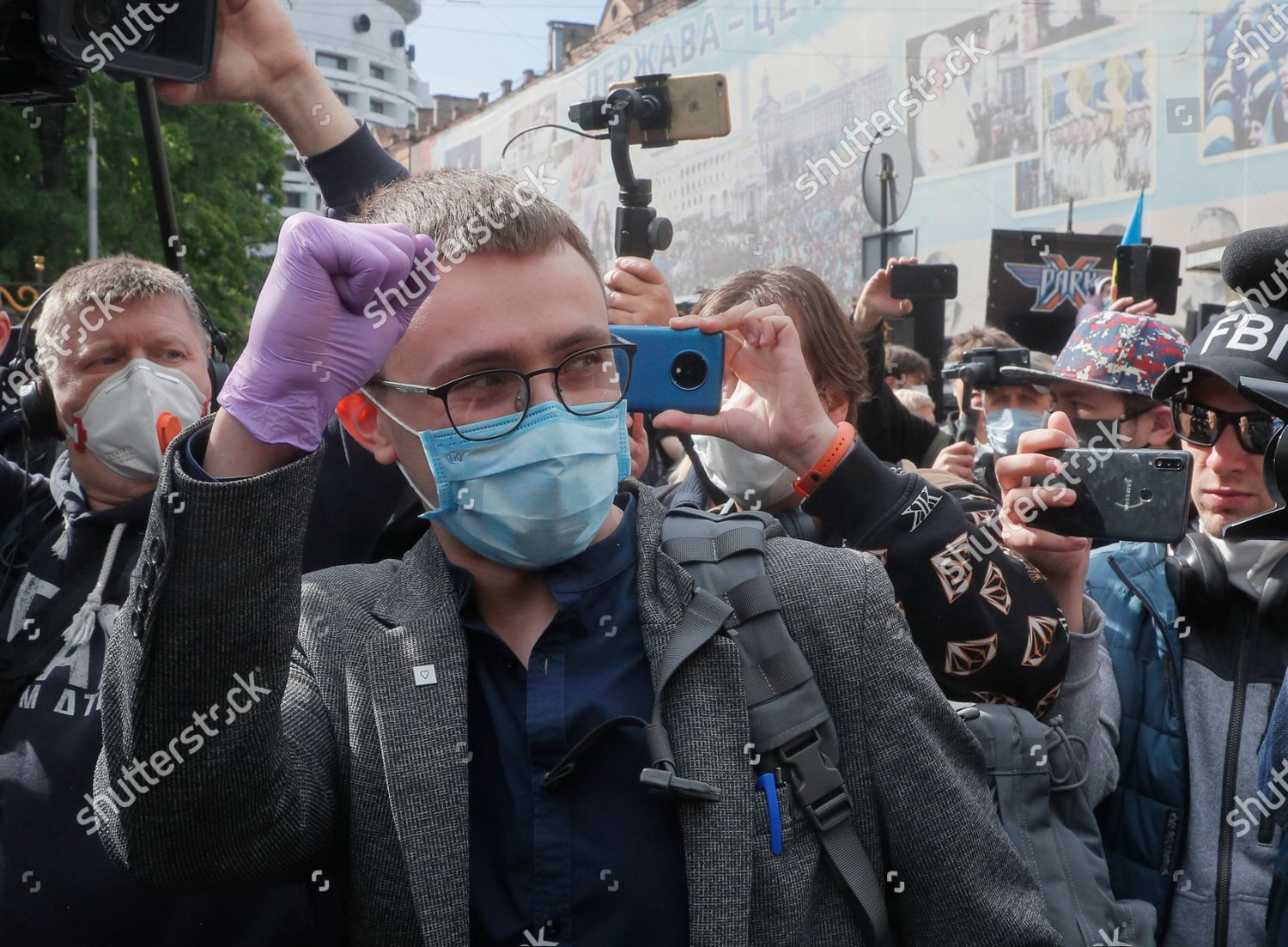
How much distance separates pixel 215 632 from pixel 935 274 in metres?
4.96

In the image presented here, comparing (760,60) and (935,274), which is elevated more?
(760,60)

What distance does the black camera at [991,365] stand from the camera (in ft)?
13.9

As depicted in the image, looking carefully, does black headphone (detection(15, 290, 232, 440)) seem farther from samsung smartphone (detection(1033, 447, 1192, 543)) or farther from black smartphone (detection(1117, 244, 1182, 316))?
black smartphone (detection(1117, 244, 1182, 316))

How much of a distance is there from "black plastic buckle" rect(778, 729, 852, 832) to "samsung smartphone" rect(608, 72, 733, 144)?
6.71 ft

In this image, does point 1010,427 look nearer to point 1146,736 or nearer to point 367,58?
point 1146,736

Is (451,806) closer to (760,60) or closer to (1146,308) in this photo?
(1146,308)

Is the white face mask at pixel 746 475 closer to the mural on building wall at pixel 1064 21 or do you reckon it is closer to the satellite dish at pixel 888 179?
the satellite dish at pixel 888 179

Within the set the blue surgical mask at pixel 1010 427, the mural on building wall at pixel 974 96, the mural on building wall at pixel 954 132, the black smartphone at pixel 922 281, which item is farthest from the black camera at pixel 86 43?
the mural on building wall at pixel 974 96

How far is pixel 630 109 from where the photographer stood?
3262 mm

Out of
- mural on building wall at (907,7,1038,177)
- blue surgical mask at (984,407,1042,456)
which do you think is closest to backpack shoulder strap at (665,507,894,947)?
blue surgical mask at (984,407,1042,456)

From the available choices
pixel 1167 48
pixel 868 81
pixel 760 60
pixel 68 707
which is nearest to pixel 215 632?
pixel 68 707

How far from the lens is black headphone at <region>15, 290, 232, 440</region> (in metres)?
2.86

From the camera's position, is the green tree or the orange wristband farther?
the green tree

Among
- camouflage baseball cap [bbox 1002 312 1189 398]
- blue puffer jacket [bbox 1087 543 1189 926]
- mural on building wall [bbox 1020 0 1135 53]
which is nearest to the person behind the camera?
blue puffer jacket [bbox 1087 543 1189 926]
